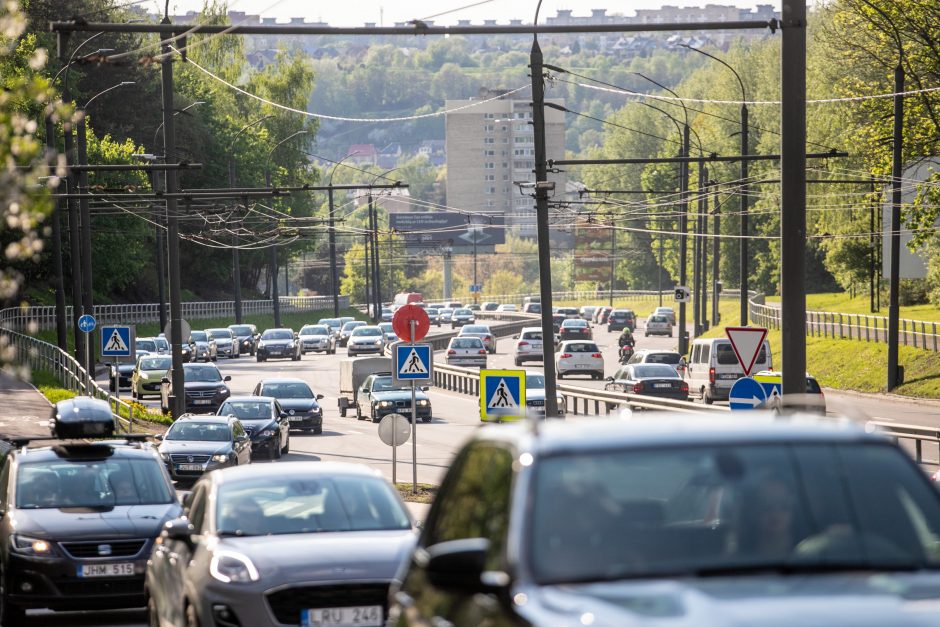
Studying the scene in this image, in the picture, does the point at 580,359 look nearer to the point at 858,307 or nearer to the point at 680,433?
the point at 858,307


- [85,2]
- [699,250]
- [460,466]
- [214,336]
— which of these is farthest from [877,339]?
[460,466]

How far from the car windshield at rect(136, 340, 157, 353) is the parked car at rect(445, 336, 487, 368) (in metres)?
11.8

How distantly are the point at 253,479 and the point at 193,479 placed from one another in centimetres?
1849

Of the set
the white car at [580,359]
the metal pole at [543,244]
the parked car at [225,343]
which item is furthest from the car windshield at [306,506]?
the parked car at [225,343]

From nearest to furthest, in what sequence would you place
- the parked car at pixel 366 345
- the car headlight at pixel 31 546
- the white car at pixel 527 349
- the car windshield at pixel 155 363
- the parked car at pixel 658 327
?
1. the car headlight at pixel 31 546
2. the car windshield at pixel 155 363
3. the white car at pixel 527 349
4. the parked car at pixel 366 345
5. the parked car at pixel 658 327

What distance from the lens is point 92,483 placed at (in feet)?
51.2

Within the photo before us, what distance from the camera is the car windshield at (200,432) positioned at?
3016cm

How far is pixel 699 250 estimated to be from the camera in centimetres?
7031

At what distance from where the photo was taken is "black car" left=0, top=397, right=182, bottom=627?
14.4 metres

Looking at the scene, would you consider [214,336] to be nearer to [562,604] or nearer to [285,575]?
[285,575]

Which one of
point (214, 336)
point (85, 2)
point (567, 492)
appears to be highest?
point (85, 2)

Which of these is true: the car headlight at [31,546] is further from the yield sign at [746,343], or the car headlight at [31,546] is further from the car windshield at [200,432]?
the car windshield at [200,432]

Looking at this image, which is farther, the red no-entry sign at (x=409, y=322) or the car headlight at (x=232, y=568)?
the red no-entry sign at (x=409, y=322)

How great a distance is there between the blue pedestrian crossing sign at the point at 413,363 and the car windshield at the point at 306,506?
15035 millimetres
